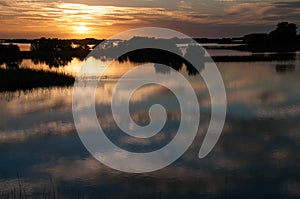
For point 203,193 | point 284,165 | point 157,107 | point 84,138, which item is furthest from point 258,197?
point 157,107

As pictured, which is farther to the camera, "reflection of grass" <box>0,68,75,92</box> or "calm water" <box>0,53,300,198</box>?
"reflection of grass" <box>0,68,75,92</box>

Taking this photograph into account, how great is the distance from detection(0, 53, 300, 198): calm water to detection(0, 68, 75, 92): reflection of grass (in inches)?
251

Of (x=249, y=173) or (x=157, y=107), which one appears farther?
(x=157, y=107)

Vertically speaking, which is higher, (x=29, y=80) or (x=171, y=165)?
(x=29, y=80)

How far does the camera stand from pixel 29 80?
33.5 meters

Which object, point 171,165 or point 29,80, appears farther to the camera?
point 29,80

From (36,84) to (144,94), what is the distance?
9.62m

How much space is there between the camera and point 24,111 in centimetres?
2238

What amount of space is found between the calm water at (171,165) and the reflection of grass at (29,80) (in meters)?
6.37

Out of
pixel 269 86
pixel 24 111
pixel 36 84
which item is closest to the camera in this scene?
pixel 24 111

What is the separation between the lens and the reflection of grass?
31.3 meters

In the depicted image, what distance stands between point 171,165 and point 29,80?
2275cm

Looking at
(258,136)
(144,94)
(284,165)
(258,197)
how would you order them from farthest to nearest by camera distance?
1. (144,94)
2. (258,136)
3. (284,165)
4. (258,197)

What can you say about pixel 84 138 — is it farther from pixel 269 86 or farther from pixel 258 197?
pixel 269 86
